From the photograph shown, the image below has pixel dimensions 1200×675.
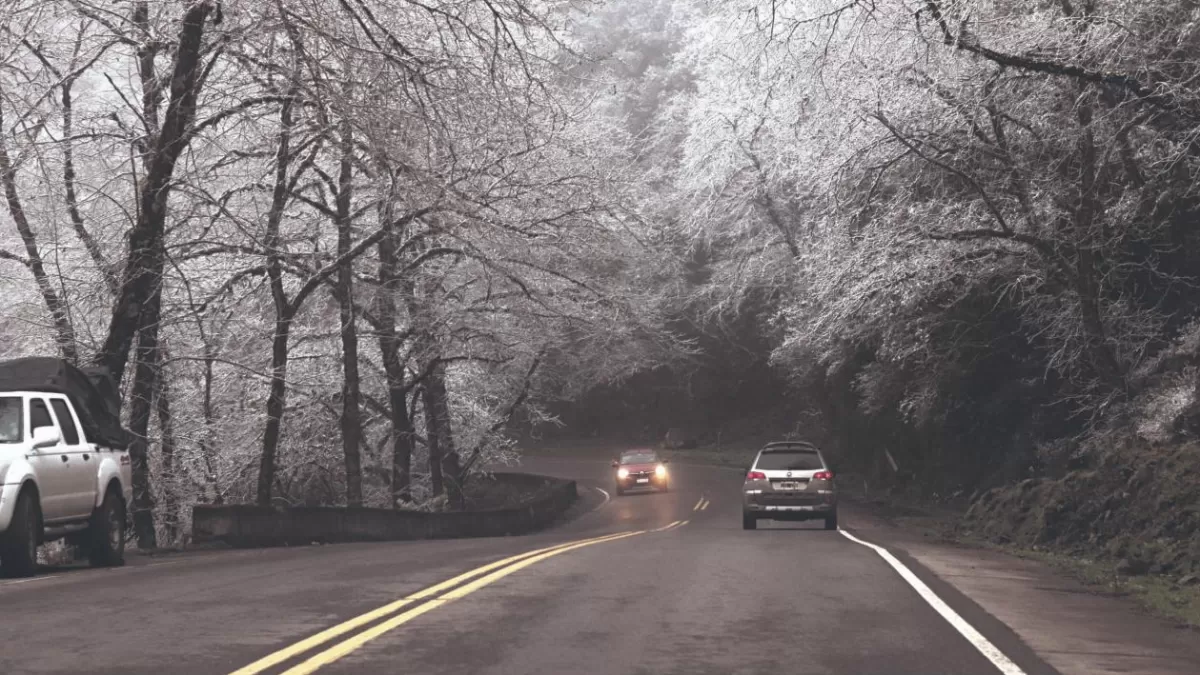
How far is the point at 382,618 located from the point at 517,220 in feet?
60.9

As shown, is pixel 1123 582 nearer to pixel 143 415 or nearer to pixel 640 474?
pixel 143 415

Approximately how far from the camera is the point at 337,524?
72.6ft

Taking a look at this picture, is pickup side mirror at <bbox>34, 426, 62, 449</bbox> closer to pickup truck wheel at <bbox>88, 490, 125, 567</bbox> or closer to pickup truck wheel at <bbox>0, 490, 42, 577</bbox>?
pickup truck wheel at <bbox>0, 490, 42, 577</bbox>

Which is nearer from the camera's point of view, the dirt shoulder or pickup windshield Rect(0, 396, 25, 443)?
the dirt shoulder

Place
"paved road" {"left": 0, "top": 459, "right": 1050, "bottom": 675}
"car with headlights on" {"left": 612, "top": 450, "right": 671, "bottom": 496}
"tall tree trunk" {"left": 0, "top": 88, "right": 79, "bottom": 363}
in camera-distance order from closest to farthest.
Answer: "paved road" {"left": 0, "top": 459, "right": 1050, "bottom": 675} → "tall tree trunk" {"left": 0, "top": 88, "right": 79, "bottom": 363} → "car with headlights on" {"left": 612, "top": 450, "right": 671, "bottom": 496}

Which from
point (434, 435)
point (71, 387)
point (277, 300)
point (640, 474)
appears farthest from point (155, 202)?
point (640, 474)

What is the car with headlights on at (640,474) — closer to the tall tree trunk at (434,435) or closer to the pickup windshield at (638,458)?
the pickup windshield at (638,458)

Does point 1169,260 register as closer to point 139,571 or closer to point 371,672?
point 139,571

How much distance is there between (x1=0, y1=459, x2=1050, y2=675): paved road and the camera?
7.36 meters

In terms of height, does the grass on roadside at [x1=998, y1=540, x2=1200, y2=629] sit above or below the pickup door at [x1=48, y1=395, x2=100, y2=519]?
below

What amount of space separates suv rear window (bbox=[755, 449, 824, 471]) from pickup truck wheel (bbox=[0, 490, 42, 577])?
14759mm

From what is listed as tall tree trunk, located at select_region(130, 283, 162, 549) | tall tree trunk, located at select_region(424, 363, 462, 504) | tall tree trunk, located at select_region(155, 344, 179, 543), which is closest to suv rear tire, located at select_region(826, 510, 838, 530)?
tall tree trunk, located at select_region(130, 283, 162, 549)

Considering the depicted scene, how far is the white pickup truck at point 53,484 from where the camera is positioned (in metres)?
12.5

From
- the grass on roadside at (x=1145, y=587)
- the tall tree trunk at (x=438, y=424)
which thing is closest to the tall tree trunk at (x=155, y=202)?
the grass on roadside at (x=1145, y=587)
